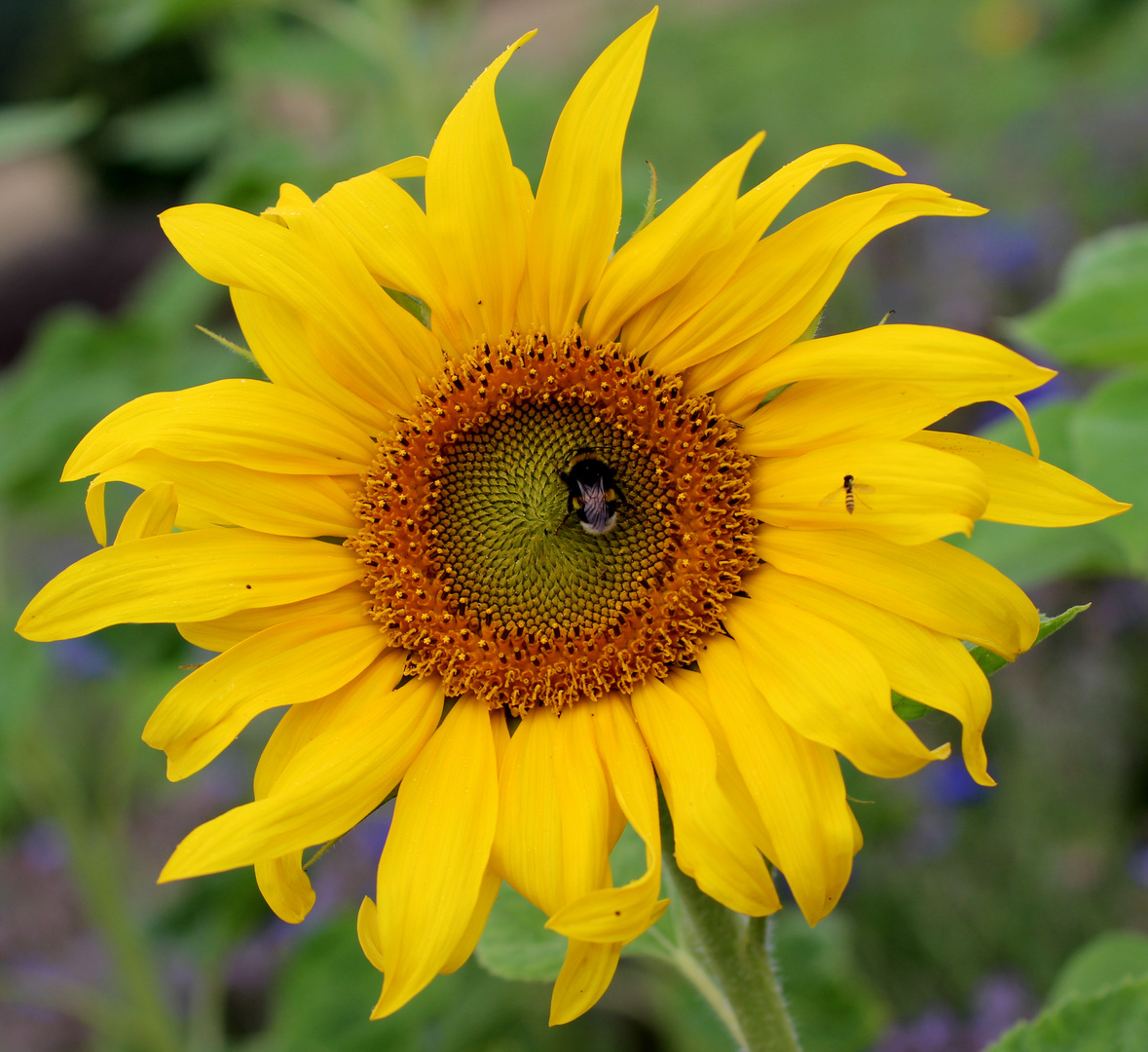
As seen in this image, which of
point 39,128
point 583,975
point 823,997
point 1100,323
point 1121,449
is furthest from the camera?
point 823,997

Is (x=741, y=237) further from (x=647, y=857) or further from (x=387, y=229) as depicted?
(x=647, y=857)

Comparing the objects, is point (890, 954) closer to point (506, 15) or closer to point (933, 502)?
point (933, 502)

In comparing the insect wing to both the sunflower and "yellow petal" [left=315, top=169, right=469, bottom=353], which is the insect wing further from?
"yellow petal" [left=315, top=169, right=469, bottom=353]

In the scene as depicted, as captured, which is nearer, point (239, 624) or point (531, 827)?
point (531, 827)

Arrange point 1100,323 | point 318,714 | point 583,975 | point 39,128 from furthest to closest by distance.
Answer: point 39,128 → point 1100,323 → point 318,714 → point 583,975

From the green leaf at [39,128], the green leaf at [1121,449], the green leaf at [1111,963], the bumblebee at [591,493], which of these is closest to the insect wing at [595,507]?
the bumblebee at [591,493]

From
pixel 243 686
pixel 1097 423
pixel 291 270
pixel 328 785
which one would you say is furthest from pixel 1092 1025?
pixel 291 270

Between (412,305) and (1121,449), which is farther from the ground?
(412,305)

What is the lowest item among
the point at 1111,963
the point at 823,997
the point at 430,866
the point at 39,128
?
the point at 823,997
